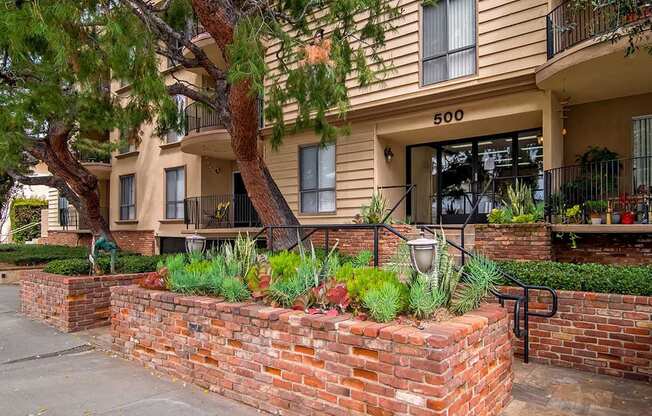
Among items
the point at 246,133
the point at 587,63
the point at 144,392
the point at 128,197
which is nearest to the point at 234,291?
the point at 144,392

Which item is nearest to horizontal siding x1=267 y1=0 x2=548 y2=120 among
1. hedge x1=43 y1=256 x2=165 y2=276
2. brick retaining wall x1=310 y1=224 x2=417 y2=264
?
brick retaining wall x1=310 y1=224 x2=417 y2=264

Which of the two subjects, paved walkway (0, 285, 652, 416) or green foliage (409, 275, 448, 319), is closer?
green foliage (409, 275, 448, 319)

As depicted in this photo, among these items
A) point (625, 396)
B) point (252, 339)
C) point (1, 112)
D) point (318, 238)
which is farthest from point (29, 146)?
point (625, 396)

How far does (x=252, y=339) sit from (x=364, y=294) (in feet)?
4.00

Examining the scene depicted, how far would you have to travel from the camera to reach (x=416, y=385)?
10.8 feet

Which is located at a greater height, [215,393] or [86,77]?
[86,77]

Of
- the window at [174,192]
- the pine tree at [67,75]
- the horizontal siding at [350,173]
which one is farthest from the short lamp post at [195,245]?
the window at [174,192]

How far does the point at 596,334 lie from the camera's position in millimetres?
5355

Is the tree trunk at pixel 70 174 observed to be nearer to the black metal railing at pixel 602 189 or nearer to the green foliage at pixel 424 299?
the black metal railing at pixel 602 189

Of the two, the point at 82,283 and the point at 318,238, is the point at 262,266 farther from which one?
the point at 318,238

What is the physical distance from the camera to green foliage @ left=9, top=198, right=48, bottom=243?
2789 centimetres

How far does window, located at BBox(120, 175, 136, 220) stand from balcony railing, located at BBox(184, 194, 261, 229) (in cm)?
468

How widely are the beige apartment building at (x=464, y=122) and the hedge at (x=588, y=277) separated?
8.62 feet

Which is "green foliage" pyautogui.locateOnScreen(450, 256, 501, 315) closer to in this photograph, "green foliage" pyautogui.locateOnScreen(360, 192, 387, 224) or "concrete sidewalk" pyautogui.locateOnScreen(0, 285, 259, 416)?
"concrete sidewalk" pyautogui.locateOnScreen(0, 285, 259, 416)
